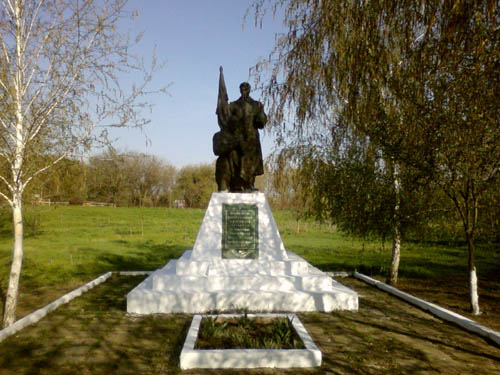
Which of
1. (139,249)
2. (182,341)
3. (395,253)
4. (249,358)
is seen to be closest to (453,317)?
(395,253)

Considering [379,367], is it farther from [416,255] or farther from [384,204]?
[416,255]

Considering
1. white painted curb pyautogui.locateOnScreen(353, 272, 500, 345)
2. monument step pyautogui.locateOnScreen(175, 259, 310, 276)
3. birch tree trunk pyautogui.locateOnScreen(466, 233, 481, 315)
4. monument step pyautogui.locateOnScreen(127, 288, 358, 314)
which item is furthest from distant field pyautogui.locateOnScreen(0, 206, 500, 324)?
monument step pyautogui.locateOnScreen(175, 259, 310, 276)

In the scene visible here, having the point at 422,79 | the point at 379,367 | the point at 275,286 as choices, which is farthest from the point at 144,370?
the point at 422,79

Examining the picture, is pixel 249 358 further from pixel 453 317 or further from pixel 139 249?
pixel 139 249

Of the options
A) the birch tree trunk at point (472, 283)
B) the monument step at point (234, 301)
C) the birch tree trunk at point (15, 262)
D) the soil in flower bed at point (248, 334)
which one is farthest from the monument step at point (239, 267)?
the birch tree trunk at point (472, 283)

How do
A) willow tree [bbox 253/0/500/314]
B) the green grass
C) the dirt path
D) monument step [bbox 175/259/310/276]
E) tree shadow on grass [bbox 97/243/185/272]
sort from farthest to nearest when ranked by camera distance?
tree shadow on grass [bbox 97/243/185/272], the green grass, monument step [bbox 175/259/310/276], the dirt path, willow tree [bbox 253/0/500/314]

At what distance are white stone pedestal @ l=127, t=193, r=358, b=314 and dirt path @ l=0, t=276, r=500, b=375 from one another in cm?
29

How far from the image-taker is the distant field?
35.2 feet

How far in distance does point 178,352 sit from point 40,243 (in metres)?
16.3

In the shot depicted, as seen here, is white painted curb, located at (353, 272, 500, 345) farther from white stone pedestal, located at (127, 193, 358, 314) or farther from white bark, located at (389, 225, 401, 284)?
white stone pedestal, located at (127, 193, 358, 314)

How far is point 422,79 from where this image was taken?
9.26 feet

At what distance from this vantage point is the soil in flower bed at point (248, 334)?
461 cm

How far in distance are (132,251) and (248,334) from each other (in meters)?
12.3

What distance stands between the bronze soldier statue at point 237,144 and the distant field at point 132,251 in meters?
3.38
